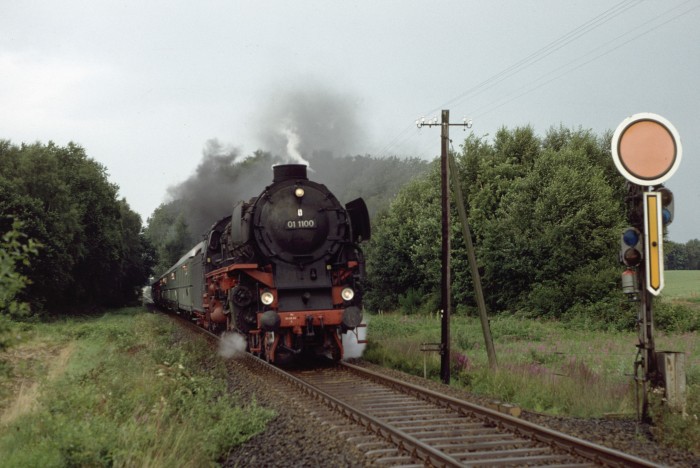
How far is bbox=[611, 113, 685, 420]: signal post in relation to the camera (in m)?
7.85

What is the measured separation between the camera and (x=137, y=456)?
609 centimetres

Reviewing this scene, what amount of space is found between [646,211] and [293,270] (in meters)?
7.24

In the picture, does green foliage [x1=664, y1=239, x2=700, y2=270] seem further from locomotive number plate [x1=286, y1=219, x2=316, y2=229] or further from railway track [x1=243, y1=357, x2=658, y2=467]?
railway track [x1=243, y1=357, x2=658, y2=467]

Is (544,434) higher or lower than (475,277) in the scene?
lower

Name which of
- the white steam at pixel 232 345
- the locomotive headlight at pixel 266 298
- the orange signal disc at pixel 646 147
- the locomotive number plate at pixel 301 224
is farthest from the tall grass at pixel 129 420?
the orange signal disc at pixel 646 147

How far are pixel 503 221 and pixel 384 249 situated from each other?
10.7 m

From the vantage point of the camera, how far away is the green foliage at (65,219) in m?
32.6

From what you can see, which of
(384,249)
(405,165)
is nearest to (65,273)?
(384,249)

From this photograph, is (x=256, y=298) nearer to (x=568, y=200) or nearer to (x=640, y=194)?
(x=640, y=194)

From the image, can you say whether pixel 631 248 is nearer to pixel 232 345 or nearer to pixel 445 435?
pixel 445 435

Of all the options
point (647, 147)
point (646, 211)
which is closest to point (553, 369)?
point (646, 211)

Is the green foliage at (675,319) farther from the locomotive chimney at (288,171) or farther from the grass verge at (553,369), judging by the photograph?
the locomotive chimney at (288,171)

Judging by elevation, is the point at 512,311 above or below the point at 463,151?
below

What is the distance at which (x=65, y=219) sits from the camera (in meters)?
35.3
